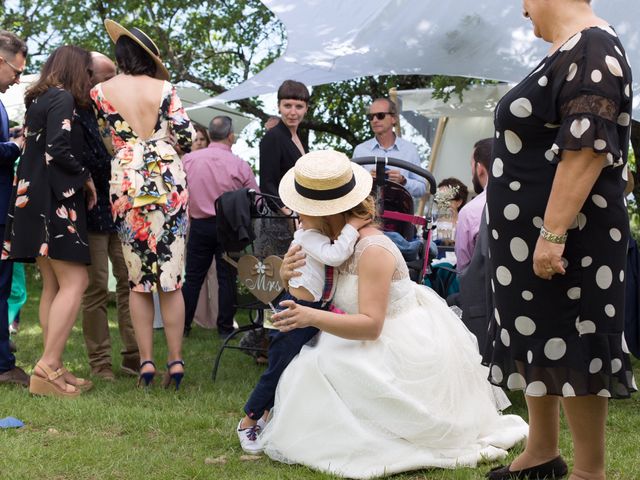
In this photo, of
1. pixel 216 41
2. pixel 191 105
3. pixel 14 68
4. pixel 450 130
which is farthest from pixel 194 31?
pixel 14 68

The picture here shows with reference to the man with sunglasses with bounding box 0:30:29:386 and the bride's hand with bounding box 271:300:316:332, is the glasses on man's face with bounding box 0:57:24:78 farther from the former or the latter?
the bride's hand with bounding box 271:300:316:332

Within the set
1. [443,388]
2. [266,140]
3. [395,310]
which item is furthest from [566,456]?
[266,140]

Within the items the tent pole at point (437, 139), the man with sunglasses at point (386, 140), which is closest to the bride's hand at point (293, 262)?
the man with sunglasses at point (386, 140)

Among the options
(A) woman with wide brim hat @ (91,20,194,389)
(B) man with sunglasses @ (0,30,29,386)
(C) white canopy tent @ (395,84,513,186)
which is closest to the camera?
(A) woman with wide brim hat @ (91,20,194,389)

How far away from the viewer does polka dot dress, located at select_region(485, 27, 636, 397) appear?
2607mm

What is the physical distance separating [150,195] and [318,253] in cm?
174

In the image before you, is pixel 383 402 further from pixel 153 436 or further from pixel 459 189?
pixel 459 189

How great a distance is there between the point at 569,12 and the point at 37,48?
47.3 feet

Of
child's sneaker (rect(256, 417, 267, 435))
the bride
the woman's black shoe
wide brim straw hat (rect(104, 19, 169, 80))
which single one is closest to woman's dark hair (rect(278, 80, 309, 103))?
wide brim straw hat (rect(104, 19, 169, 80))

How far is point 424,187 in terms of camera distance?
6090mm

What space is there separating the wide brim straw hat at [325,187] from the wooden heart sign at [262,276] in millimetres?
1774

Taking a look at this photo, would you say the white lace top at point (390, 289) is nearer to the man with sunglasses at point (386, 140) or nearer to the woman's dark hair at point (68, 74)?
the woman's dark hair at point (68, 74)

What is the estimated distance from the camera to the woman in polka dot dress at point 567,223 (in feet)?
8.57

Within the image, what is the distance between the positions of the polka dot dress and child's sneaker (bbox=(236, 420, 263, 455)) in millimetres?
1278
